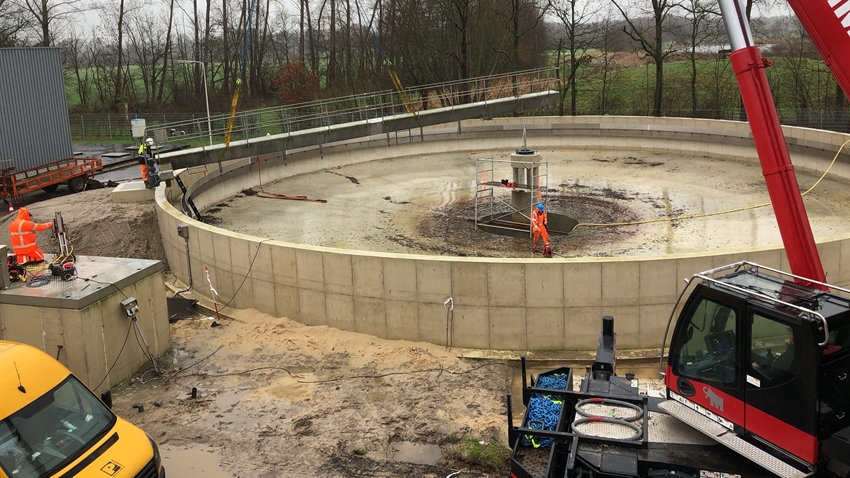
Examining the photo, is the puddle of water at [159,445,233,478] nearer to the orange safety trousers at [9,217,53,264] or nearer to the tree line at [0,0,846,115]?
the orange safety trousers at [9,217,53,264]

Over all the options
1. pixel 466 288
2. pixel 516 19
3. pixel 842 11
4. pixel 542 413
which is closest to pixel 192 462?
pixel 542 413

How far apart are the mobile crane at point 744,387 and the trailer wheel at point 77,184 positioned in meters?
23.2

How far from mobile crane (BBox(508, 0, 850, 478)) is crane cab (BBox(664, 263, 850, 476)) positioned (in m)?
0.01

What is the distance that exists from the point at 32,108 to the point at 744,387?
96.5 feet

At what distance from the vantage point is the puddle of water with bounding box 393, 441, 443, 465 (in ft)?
30.5

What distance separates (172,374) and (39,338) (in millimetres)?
2052

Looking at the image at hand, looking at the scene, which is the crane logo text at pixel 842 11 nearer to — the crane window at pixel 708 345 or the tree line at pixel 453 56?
the crane window at pixel 708 345

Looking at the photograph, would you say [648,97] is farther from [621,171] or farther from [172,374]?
[172,374]

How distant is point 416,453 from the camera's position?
945cm

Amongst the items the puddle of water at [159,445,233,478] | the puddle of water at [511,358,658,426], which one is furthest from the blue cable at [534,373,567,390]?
the puddle of water at [159,445,233,478]

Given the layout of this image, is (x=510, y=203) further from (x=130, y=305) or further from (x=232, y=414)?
(x=232, y=414)

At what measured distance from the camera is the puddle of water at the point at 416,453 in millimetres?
9281

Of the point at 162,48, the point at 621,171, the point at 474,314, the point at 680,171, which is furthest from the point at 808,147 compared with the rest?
the point at 162,48

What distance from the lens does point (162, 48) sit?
229ft
